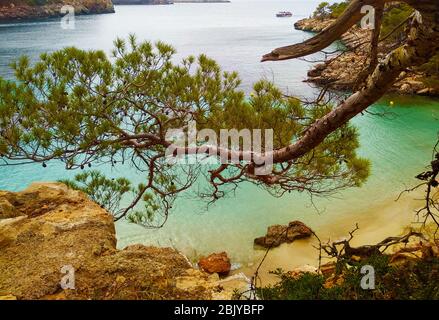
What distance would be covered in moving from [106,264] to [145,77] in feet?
5.78

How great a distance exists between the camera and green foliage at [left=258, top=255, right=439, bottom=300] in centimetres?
203

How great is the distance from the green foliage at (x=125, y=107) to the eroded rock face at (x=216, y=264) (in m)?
1.92

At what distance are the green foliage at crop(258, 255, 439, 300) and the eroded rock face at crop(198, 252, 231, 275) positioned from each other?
304cm

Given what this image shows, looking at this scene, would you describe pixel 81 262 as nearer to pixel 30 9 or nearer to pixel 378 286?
pixel 378 286

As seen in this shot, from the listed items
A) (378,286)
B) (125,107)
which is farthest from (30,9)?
(378,286)

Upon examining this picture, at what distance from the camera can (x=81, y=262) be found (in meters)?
2.35

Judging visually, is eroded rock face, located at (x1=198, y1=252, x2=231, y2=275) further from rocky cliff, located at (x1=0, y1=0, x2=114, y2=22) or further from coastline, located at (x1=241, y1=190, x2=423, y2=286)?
rocky cliff, located at (x1=0, y1=0, x2=114, y2=22)

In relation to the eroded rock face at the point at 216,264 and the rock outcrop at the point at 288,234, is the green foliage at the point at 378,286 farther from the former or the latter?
the rock outcrop at the point at 288,234

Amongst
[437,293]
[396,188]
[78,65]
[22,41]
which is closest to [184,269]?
[437,293]

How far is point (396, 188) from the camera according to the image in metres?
7.87

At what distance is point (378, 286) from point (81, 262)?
1.67 m

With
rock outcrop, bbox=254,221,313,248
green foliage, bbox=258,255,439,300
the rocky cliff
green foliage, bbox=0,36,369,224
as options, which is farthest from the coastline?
the rocky cliff

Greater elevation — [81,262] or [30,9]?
[30,9]

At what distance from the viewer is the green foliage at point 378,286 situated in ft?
6.67
